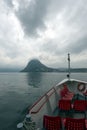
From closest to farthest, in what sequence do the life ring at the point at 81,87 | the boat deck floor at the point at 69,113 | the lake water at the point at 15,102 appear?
the boat deck floor at the point at 69,113 → the life ring at the point at 81,87 → the lake water at the point at 15,102

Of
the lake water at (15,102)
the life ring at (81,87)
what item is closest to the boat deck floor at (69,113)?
the lake water at (15,102)

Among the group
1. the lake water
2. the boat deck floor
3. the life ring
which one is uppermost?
the life ring

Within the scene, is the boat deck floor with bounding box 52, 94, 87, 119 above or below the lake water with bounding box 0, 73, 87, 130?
above

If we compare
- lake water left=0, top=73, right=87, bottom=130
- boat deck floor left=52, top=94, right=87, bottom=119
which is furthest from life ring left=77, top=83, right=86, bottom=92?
lake water left=0, top=73, right=87, bottom=130

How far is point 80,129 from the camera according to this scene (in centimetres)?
838

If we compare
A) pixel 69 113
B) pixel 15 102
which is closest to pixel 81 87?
pixel 69 113

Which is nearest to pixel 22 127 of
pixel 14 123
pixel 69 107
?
pixel 69 107

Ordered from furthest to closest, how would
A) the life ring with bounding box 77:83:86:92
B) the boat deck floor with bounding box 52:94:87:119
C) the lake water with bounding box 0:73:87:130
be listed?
the lake water with bounding box 0:73:87:130 < the life ring with bounding box 77:83:86:92 < the boat deck floor with bounding box 52:94:87:119

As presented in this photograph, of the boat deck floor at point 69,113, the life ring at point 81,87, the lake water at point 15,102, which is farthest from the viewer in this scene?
the lake water at point 15,102

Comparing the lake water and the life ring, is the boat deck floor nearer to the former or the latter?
the lake water

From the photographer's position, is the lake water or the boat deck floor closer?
the boat deck floor

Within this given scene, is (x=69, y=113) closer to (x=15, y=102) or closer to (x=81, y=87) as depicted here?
(x=81, y=87)

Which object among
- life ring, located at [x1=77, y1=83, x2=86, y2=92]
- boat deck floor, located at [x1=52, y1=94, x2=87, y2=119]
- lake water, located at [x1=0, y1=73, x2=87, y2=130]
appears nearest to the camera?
boat deck floor, located at [x1=52, y1=94, x2=87, y2=119]

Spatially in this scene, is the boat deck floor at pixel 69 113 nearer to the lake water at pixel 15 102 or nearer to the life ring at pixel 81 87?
the lake water at pixel 15 102
